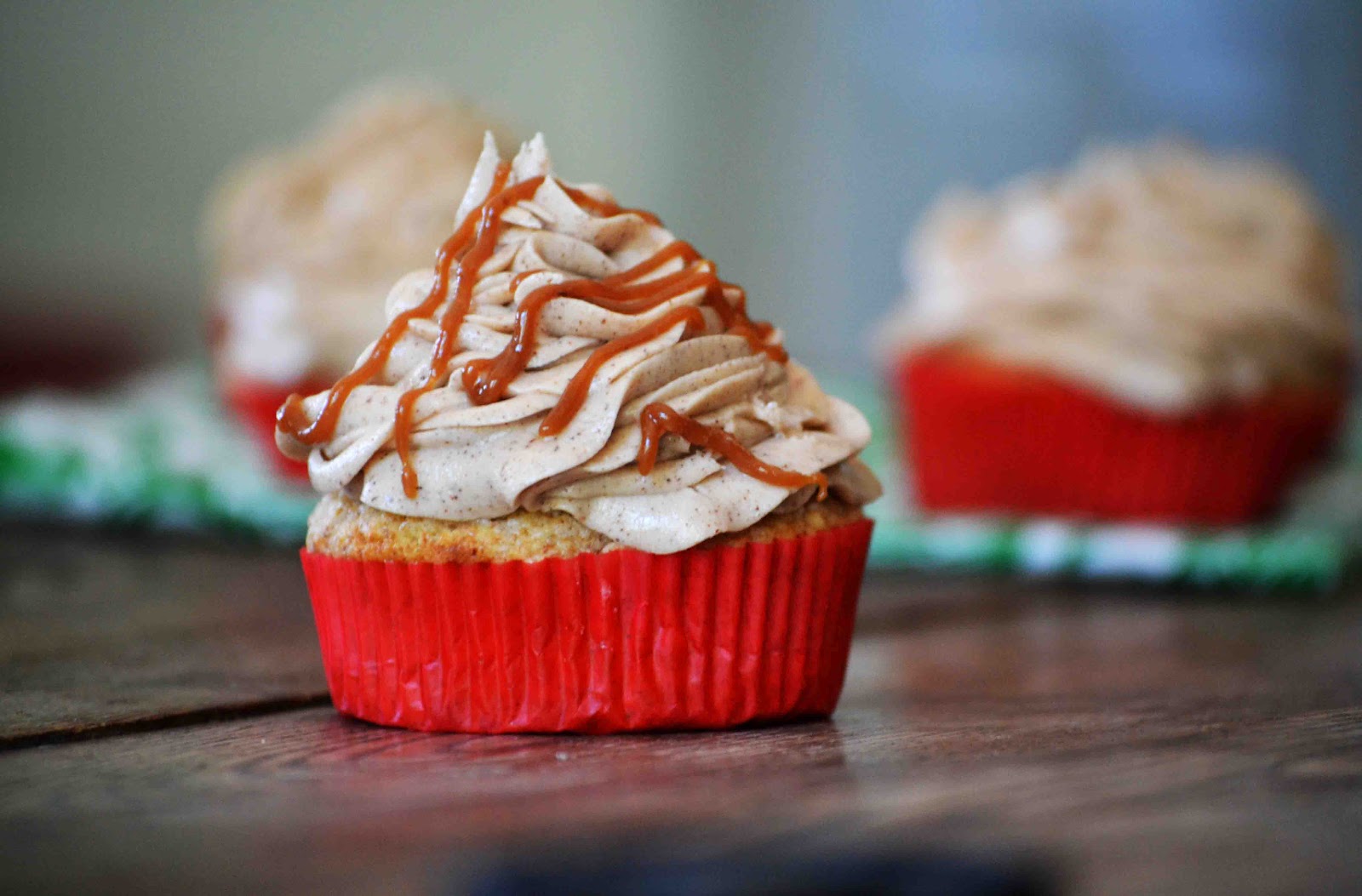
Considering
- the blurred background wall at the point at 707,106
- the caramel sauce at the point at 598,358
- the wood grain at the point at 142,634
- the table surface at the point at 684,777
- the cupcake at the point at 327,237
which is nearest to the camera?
the table surface at the point at 684,777

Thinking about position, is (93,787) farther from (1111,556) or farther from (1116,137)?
(1116,137)

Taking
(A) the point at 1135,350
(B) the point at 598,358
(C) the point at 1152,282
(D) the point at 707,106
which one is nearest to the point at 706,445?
(B) the point at 598,358

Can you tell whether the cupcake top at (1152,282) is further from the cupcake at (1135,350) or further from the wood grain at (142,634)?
the wood grain at (142,634)

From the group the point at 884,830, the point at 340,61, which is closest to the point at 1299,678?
the point at 884,830

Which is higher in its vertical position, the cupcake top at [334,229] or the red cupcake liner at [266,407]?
the cupcake top at [334,229]

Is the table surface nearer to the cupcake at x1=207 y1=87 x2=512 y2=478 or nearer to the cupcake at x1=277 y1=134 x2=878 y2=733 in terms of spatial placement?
the cupcake at x1=277 y1=134 x2=878 y2=733

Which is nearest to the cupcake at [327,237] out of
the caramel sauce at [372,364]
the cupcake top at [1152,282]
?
the cupcake top at [1152,282]

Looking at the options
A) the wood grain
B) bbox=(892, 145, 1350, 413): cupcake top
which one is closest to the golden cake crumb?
the wood grain
